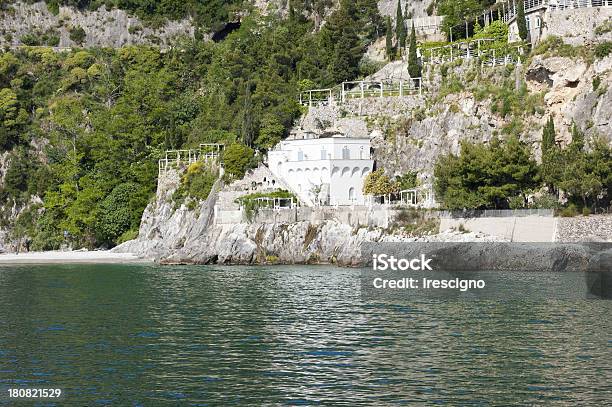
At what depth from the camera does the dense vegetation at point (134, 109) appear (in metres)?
101

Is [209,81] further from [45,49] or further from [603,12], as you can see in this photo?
[603,12]

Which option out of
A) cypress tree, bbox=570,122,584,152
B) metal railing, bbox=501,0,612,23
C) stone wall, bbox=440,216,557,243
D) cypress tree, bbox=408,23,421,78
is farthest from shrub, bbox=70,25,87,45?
cypress tree, bbox=570,122,584,152

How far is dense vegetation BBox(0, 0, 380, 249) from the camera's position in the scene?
101 meters

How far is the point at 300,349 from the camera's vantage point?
37656 mm

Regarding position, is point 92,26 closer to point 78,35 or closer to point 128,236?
point 78,35

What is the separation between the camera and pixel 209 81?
120m

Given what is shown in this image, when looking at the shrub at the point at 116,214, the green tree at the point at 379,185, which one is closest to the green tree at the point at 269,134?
the green tree at the point at 379,185

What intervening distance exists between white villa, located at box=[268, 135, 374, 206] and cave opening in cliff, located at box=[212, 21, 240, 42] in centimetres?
4891

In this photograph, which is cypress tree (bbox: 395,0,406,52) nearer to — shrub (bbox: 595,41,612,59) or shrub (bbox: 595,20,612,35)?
shrub (bbox: 595,20,612,35)

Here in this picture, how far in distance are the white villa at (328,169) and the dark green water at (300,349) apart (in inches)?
1183

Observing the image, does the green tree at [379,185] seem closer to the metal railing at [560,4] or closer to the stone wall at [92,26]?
the metal railing at [560,4]

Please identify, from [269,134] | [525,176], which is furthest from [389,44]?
[525,176]

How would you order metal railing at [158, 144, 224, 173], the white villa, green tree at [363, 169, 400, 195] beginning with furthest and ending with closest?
metal railing at [158, 144, 224, 173] < the white villa < green tree at [363, 169, 400, 195]

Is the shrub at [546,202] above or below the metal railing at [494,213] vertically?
above
